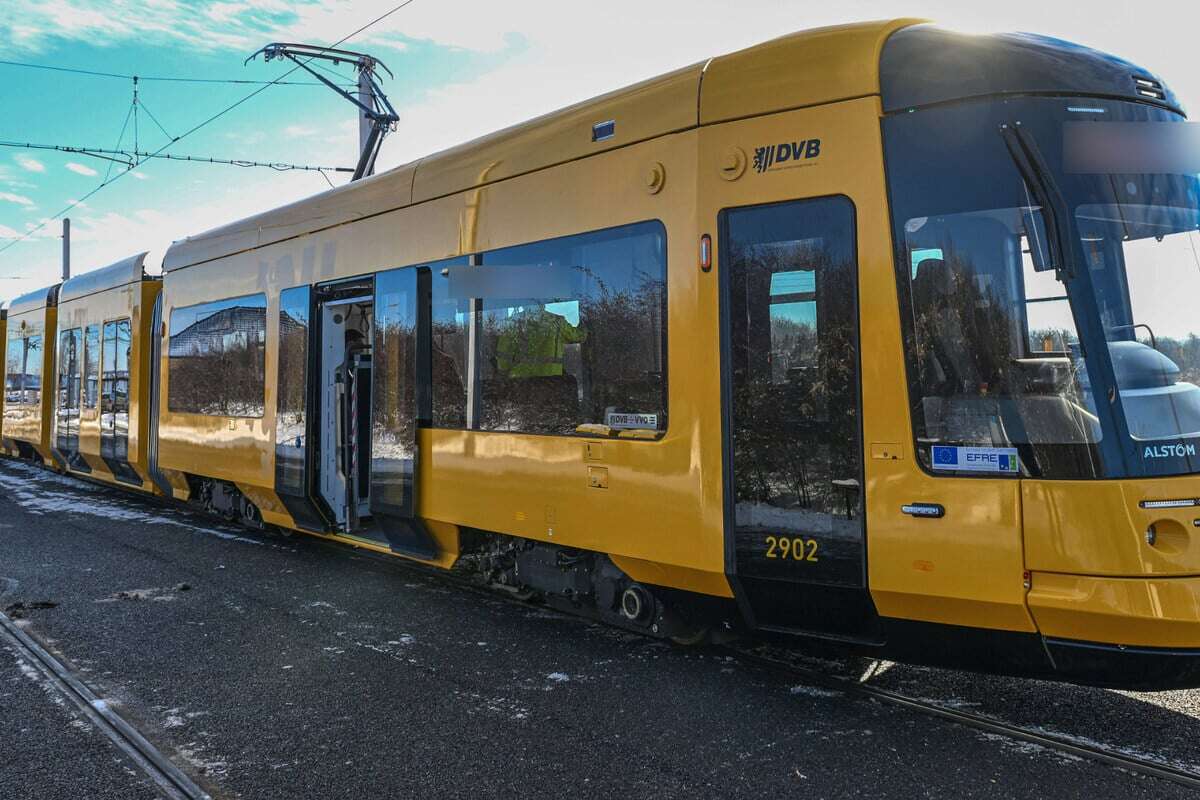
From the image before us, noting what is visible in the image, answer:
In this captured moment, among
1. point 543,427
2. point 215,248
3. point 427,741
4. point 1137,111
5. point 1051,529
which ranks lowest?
point 427,741

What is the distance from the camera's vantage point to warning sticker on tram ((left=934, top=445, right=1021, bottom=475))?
12.5 ft

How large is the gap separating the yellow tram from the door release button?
22 mm

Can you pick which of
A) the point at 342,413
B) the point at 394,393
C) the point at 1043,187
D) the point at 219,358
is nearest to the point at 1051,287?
the point at 1043,187

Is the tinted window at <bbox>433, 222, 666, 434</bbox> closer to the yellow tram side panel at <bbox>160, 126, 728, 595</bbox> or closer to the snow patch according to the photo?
the yellow tram side panel at <bbox>160, 126, 728, 595</bbox>

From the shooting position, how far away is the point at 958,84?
160 inches

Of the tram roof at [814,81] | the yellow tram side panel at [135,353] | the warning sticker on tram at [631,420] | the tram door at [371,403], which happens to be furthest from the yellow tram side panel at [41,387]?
the warning sticker on tram at [631,420]

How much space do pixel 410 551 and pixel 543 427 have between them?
6.50 ft

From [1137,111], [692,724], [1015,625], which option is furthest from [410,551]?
[1137,111]

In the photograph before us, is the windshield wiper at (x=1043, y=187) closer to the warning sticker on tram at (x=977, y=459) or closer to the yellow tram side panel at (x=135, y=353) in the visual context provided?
the warning sticker on tram at (x=977, y=459)

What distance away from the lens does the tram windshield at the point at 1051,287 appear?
377 centimetres

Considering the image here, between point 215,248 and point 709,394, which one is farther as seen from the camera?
point 215,248

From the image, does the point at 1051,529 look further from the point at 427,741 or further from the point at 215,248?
the point at 215,248

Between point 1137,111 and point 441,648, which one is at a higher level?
point 1137,111

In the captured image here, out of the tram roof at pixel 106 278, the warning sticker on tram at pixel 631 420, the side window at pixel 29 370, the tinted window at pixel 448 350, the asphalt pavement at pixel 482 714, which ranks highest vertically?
the tram roof at pixel 106 278
